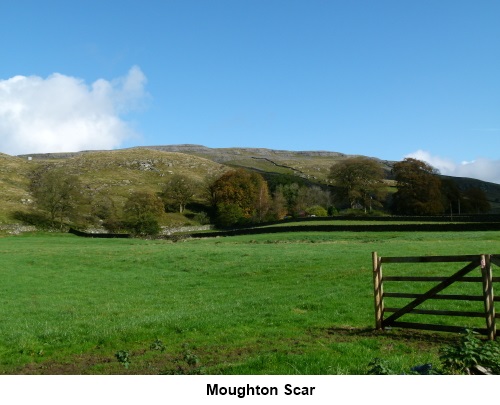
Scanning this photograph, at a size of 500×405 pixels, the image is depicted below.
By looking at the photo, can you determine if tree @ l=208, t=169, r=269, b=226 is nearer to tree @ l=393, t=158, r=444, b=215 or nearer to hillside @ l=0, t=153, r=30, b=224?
tree @ l=393, t=158, r=444, b=215

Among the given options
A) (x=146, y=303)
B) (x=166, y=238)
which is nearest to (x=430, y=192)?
(x=166, y=238)

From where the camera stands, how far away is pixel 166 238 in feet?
268

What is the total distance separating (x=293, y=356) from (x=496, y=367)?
3841 mm

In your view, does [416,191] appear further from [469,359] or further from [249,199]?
[469,359]

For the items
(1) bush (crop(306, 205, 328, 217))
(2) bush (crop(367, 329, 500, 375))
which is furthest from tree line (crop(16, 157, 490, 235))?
(2) bush (crop(367, 329, 500, 375))

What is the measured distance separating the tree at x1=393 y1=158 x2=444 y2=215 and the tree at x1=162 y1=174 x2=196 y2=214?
58437mm

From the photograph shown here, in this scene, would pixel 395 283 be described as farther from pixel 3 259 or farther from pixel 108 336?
pixel 3 259

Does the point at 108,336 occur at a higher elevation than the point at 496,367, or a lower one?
lower

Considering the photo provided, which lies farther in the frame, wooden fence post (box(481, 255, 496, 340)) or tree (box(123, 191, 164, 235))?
tree (box(123, 191, 164, 235))

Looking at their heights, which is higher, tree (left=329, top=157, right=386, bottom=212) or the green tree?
tree (left=329, top=157, right=386, bottom=212)

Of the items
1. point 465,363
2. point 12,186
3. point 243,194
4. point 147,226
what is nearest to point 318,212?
point 243,194

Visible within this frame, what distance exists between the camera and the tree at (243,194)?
135m

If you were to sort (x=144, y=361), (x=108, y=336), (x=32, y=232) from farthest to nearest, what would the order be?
(x=32, y=232), (x=108, y=336), (x=144, y=361)

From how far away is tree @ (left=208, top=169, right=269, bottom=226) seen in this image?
443ft
